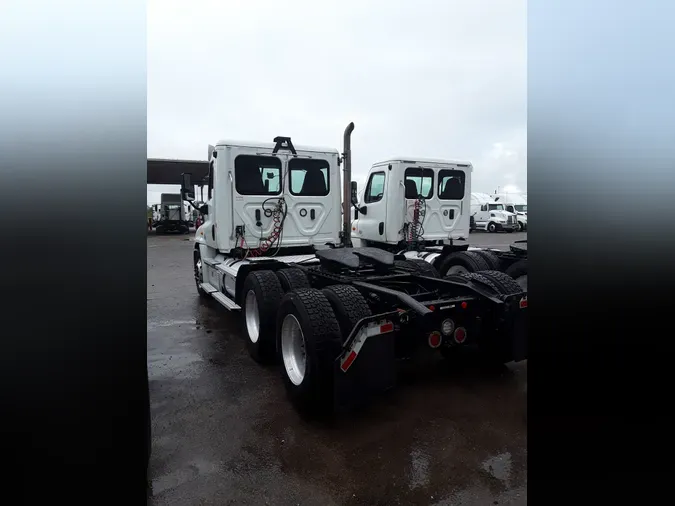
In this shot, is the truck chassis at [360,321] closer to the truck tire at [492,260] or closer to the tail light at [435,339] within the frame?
the tail light at [435,339]

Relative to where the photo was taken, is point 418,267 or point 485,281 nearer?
point 485,281

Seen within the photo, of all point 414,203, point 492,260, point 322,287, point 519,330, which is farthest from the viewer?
point 414,203

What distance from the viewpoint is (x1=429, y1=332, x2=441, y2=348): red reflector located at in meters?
3.90

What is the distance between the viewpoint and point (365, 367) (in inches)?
135

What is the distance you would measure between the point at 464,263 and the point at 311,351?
3842 mm

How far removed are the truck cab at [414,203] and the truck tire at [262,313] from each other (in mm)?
3541

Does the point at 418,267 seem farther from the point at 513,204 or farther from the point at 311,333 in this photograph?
the point at 513,204

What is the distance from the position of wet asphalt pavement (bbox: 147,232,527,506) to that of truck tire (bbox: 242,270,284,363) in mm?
184

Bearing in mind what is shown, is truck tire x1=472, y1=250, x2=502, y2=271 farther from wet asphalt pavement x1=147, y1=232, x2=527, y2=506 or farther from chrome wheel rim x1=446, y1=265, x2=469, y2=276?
wet asphalt pavement x1=147, y1=232, x2=527, y2=506

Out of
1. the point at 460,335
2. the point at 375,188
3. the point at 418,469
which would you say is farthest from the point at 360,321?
the point at 375,188

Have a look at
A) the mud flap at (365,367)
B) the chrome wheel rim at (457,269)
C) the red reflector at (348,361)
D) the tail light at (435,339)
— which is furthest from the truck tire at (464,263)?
the red reflector at (348,361)

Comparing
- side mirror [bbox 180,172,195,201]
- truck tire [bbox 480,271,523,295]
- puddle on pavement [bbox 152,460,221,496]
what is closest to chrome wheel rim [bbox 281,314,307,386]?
puddle on pavement [bbox 152,460,221,496]
